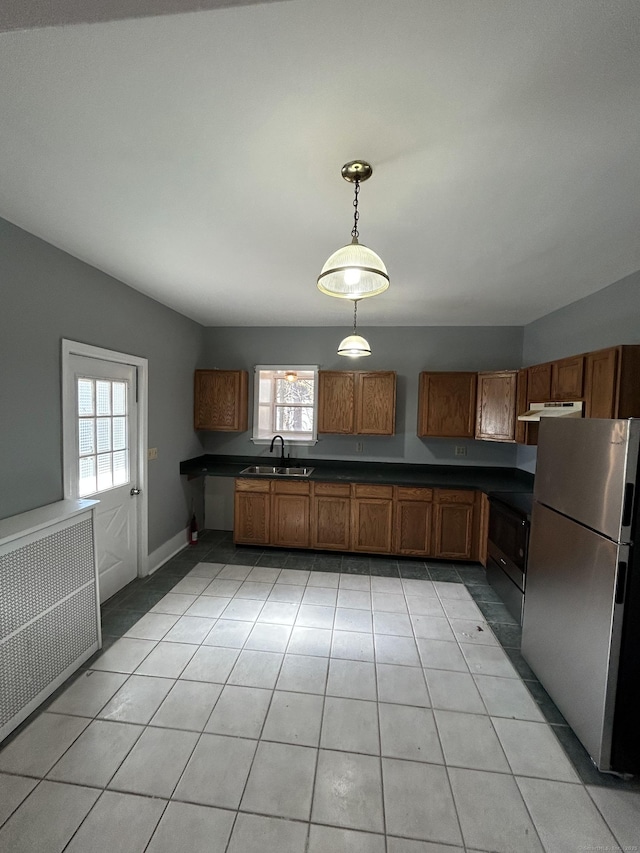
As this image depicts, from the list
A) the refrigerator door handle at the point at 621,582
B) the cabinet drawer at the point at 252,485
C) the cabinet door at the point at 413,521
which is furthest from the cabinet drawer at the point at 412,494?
the refrigerator door handle at the point at 621,582

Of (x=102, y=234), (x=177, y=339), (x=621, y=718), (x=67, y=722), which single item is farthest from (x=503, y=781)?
(x=177, y=339)

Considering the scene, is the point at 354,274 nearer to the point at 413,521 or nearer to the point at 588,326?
the point at 588,326

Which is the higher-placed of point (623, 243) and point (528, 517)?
point (623, 243)

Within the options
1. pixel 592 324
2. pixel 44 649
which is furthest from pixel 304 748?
pixel 592 324

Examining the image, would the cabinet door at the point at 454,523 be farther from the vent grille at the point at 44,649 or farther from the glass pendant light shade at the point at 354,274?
Result: the vent grille at the point at 44,649

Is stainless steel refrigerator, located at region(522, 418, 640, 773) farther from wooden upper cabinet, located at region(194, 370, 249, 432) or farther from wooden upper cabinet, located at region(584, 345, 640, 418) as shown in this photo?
wooden upper cabinet, located at region(194, 370, 249, 432)

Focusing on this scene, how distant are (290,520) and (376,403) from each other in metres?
1.64

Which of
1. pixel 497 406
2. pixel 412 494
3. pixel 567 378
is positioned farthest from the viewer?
pixel 412 494

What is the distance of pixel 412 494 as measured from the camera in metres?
3.73

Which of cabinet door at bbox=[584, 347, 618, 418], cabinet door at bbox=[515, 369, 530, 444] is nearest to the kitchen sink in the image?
cabinet door at bbox=[515, 369, 530, 444]

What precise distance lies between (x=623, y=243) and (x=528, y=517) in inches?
70.7

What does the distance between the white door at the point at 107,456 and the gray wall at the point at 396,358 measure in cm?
146

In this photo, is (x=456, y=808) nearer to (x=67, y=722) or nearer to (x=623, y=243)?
(x=67, y=722)

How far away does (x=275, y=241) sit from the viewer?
213 cm
